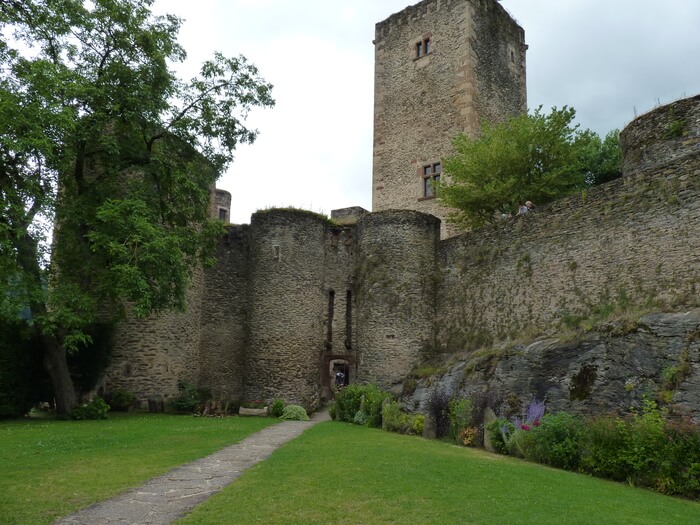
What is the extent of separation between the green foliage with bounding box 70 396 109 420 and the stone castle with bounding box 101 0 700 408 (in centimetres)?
239

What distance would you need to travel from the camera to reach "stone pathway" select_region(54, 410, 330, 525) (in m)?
7.61

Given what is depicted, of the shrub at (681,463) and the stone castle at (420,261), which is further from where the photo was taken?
the stone castle at (420,261)

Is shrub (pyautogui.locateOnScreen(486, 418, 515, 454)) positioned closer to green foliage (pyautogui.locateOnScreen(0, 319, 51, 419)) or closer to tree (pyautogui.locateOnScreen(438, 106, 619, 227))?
tree (pyautogui.locateOnScreen(438, 106, 619, 227))

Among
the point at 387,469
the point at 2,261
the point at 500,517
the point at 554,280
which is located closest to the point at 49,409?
the point at 2,261

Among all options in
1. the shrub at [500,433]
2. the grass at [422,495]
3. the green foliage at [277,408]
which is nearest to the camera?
the grass at [422,495]

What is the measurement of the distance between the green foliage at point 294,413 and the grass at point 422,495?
9930mm

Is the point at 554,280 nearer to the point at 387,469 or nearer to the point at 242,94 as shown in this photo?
the point at 387,469

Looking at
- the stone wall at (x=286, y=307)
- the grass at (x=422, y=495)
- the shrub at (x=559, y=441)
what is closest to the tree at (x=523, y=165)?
the stone wall at (x=286, y=307)

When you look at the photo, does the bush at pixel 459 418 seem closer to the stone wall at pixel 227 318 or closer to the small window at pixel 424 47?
the stone wall at pixel 227 318

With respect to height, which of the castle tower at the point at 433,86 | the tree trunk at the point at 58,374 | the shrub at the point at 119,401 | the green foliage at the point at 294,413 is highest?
the castle tower at the point at 433,86

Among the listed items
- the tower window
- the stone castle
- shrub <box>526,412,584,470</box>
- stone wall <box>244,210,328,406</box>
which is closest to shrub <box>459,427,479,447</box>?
shrub <box>526,412,584,470</box>

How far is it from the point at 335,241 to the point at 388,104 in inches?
408

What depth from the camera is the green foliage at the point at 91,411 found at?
19188mm

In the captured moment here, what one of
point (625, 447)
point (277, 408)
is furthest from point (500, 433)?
point (277, 408)
